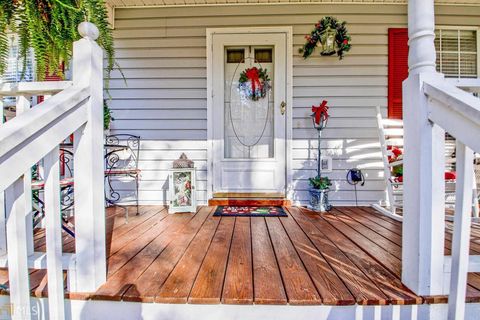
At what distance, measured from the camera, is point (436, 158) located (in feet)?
3.37

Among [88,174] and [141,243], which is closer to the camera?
[88,174]

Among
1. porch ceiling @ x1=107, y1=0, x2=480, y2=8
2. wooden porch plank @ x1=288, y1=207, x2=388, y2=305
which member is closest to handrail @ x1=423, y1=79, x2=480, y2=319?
wooden porch plank @ x1=288, y1=207, x2=388, y2=305

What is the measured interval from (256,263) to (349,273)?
1.55 ft

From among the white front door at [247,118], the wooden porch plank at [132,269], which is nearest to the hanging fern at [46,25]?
the wooden porch plank at [132,269]

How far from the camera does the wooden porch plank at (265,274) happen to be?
1.04m

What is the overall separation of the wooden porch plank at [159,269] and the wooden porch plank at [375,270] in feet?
3.30

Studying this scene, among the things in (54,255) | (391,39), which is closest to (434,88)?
(54,255)

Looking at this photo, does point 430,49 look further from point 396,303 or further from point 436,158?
point 396,303

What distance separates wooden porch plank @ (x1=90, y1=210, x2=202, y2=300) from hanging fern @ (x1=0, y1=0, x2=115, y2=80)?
3.15 feet

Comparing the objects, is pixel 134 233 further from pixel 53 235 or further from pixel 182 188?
pixel 53 235

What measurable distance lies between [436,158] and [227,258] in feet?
3.71

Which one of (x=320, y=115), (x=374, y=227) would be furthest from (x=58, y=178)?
(x=320, y=115)

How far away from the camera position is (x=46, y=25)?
99 cm

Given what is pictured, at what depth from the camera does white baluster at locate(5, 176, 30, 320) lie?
768mm
